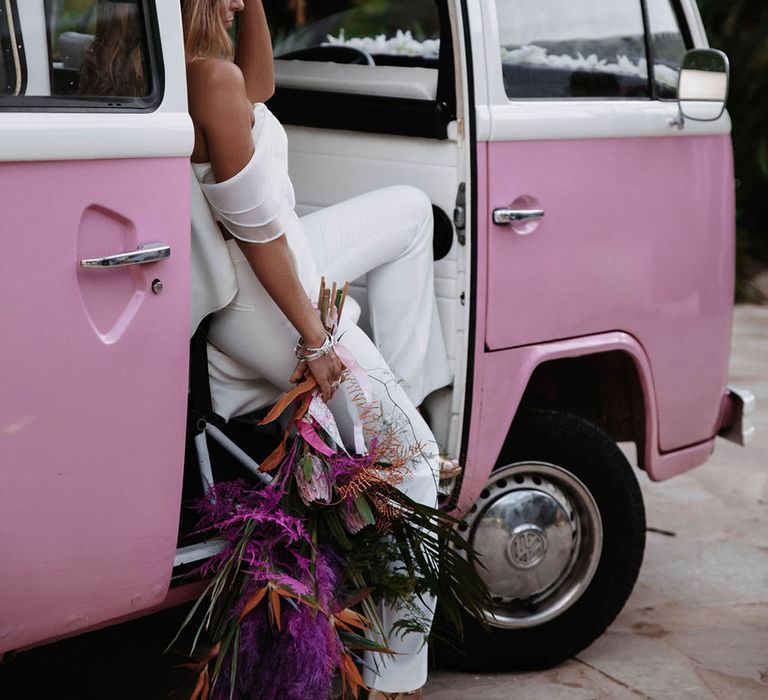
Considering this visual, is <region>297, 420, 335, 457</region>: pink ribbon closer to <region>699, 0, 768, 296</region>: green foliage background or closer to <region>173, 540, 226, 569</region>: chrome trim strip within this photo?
<region>173, 540, 226, 569</region>: chrome trim strip

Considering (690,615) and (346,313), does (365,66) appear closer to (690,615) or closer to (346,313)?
(346,313)

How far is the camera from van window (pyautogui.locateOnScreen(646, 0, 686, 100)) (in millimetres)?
3643

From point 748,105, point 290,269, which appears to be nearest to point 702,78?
point 290,269

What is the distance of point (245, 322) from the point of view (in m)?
2.76

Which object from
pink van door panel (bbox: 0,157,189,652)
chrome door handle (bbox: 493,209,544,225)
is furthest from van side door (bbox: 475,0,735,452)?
pink van door panel (bbox: 0,157,189,652)

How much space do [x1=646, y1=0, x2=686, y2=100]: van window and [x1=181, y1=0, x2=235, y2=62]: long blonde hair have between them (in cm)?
151

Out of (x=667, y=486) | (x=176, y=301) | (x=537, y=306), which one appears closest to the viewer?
(x=176, y=301)

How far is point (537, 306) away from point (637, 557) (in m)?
0.91

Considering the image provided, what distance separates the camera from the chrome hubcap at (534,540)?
3.48 metres

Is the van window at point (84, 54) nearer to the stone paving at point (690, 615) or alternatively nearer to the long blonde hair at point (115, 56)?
the long blonde hair at point (115, 56)

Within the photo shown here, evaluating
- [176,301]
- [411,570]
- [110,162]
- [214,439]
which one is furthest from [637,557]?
[110,162]

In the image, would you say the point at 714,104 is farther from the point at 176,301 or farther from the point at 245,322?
the point at 176,301

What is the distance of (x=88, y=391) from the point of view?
2346mm

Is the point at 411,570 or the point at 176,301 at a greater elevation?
the point at 176,301
